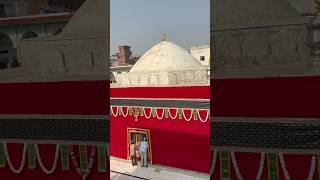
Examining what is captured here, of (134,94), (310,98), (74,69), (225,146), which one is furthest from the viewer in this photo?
(134,94)

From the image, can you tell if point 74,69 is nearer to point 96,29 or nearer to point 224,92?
point 96,29

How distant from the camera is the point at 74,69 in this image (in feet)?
11.6

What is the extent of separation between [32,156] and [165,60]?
8039mm

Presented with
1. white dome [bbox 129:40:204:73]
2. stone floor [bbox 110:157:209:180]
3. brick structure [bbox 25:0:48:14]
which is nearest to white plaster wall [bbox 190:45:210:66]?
white dome [bbox 129:40:204:73]

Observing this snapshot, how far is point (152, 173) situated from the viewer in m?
7.81

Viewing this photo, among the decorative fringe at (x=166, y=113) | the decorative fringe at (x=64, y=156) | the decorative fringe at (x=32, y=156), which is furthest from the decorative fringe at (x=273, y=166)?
the decorative fringe at (x=166, y=113)

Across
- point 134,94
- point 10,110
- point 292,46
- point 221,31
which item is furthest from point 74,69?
point 134,94

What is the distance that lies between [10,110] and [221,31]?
7.71ft

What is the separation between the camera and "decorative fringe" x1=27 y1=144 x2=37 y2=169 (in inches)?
147

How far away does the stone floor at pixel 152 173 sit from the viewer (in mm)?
7419

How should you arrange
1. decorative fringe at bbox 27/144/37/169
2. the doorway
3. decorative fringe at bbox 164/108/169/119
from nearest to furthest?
1. decorative fringe at bbox 27/144/37/169
2. decorative fringe at bbox 164/108/169/119
3. the doorway

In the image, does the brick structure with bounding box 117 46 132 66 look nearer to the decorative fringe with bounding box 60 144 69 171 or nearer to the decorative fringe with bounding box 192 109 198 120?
the decorative fringe with bounding box 192 109 198 120

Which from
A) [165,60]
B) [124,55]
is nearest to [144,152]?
[165,60]

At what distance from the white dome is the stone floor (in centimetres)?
329
